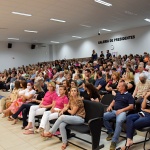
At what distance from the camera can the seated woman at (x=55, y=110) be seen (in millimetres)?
3547

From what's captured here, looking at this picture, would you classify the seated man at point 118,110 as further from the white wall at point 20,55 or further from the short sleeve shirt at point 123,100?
the white wall at point 20,55

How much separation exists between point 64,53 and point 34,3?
1196 cm

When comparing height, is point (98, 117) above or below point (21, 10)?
below

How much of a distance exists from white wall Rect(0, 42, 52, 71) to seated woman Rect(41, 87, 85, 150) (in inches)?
568

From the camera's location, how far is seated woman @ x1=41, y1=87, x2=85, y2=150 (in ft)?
10.4

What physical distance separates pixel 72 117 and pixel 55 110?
2.02 feet

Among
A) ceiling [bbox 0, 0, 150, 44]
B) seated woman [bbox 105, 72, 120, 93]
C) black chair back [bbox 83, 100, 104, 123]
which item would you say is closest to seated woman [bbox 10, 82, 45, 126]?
black chair back [bbox 83, 100, 104, 123]

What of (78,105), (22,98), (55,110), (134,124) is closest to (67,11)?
(22,98)

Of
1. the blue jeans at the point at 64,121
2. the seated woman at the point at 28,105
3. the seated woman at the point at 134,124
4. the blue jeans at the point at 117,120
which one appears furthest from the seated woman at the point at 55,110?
the seated woman at the point at 134,124

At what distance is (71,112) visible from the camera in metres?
3.31

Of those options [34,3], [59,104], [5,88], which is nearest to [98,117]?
[59,104]

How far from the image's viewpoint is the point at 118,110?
3.17 meters

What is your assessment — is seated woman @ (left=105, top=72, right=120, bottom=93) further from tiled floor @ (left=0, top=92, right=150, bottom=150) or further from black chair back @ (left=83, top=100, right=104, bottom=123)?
black chair back @ (left=83, top=100, right=104, bottom=123)

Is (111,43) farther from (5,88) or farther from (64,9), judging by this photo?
(5,88)
